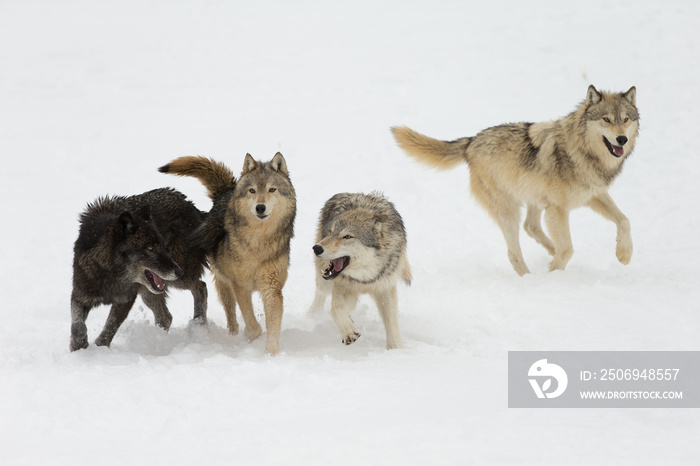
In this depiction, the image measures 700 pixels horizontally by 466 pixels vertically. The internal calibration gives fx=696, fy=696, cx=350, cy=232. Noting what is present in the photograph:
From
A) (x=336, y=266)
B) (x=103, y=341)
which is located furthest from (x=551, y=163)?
(x=103, y=341)

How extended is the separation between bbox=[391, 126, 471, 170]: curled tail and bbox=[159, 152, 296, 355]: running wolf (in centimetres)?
276

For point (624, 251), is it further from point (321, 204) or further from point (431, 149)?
point (321, 204)

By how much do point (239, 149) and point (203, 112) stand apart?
1.86 meters

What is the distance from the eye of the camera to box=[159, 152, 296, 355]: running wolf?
574 centimetres

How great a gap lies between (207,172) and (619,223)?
4467 mm

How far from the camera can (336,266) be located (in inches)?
226

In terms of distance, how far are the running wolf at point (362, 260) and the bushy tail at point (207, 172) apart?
1.09m

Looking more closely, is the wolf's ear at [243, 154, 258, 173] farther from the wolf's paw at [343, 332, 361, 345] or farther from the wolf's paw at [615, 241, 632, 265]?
the wolf's paw at [615, 241, 632, 265]

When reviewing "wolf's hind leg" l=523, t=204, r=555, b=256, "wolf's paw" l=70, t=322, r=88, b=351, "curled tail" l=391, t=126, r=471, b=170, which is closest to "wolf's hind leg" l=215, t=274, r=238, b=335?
"wolf's paw" l=70, t=322, r=88, b=351

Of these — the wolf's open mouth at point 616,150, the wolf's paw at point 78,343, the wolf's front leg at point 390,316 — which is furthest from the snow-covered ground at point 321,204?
the wolf's open mouth at point 616,150

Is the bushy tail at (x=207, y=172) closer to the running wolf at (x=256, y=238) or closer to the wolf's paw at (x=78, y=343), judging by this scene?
the running wolf at (x=256, y=238)

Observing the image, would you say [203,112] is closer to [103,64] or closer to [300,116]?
[300,116]

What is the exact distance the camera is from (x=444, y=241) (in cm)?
976

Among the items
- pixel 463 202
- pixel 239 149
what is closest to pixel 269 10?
pixel 239 149
